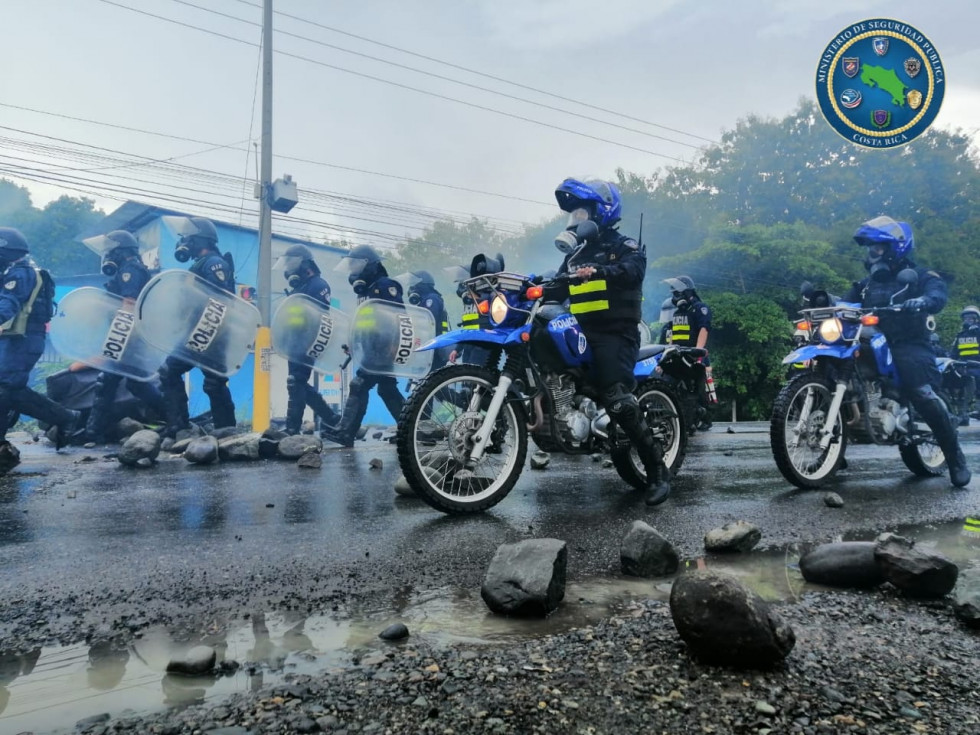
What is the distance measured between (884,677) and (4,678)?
234 centimetres

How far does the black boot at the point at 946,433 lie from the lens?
536 cm

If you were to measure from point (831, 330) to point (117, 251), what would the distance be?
11075 millimetres

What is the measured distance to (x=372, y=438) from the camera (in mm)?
12570

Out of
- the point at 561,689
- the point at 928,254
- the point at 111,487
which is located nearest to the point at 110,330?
the point at 111,487

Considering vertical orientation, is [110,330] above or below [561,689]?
above

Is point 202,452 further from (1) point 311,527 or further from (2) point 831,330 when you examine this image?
(2) point 831,330

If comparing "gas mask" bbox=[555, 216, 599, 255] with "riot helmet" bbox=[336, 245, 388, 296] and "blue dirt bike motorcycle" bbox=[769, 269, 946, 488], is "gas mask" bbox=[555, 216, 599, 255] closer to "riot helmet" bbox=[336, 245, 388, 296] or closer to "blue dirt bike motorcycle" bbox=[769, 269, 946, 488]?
"blue dirt bike motorcycle" bbox=[769, 269, 946, 488]

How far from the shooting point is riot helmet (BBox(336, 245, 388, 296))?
1234 cm

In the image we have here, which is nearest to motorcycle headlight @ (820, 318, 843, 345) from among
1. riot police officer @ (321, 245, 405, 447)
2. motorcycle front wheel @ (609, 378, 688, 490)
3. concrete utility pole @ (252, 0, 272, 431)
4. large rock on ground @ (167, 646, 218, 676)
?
motorcycle front wheel @ (609, 378, 688, 490)

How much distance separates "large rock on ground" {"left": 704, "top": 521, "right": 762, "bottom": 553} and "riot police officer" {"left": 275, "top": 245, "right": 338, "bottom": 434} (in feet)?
33.4

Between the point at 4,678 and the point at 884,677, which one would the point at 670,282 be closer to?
the point at 884,677

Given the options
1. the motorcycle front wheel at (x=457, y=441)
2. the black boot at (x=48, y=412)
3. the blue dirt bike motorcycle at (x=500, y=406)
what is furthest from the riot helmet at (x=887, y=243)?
the black boot at (x=48, y=412)

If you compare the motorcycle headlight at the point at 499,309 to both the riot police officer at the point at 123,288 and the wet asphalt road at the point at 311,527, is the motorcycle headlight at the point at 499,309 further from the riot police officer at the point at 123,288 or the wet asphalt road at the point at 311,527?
the riot police officer at the point at 123,288

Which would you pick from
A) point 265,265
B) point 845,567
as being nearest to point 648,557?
point 845,567
